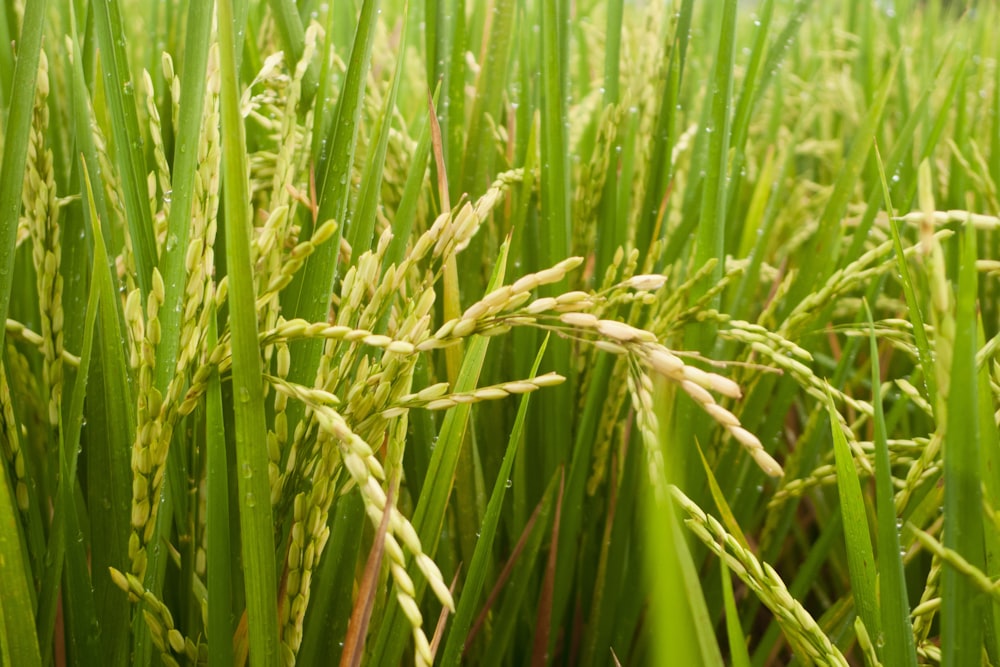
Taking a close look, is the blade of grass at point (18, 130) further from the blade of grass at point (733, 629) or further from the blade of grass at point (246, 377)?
the blade of grass at point (733, 629)

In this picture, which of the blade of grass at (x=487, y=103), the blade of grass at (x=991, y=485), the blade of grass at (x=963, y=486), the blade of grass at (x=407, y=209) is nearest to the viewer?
the blade of grass at (x=963, y=486)

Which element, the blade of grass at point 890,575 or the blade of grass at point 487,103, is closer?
the blade of grass at point 890,575

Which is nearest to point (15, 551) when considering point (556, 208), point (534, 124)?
point (556, 208)

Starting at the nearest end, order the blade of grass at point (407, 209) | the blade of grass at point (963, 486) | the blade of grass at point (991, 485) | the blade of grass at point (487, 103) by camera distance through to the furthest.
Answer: the blade of grass at point (963, 486) → the blade of grass at point (991, 485) → the blade of grass at point (407, 209) → the blade of grass at point (487, 103)

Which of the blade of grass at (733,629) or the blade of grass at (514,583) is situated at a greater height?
the blade of grass at (733,629)

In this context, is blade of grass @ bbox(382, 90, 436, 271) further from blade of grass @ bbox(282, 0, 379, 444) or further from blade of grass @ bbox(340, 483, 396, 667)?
blade of grass @ bbox(340, 483, 396, 667)

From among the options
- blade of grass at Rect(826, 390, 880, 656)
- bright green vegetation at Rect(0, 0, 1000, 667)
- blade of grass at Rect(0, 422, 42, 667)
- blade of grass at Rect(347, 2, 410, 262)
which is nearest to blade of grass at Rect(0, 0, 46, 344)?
bright green vegetation at Rect(0, 0, 1000, 667)

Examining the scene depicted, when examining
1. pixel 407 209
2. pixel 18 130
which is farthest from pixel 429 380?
pixel 18 130

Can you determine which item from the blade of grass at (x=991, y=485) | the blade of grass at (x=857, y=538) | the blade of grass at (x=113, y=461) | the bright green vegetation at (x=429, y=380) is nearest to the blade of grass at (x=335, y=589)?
the bright green vegetation at (x=429, y=380)
